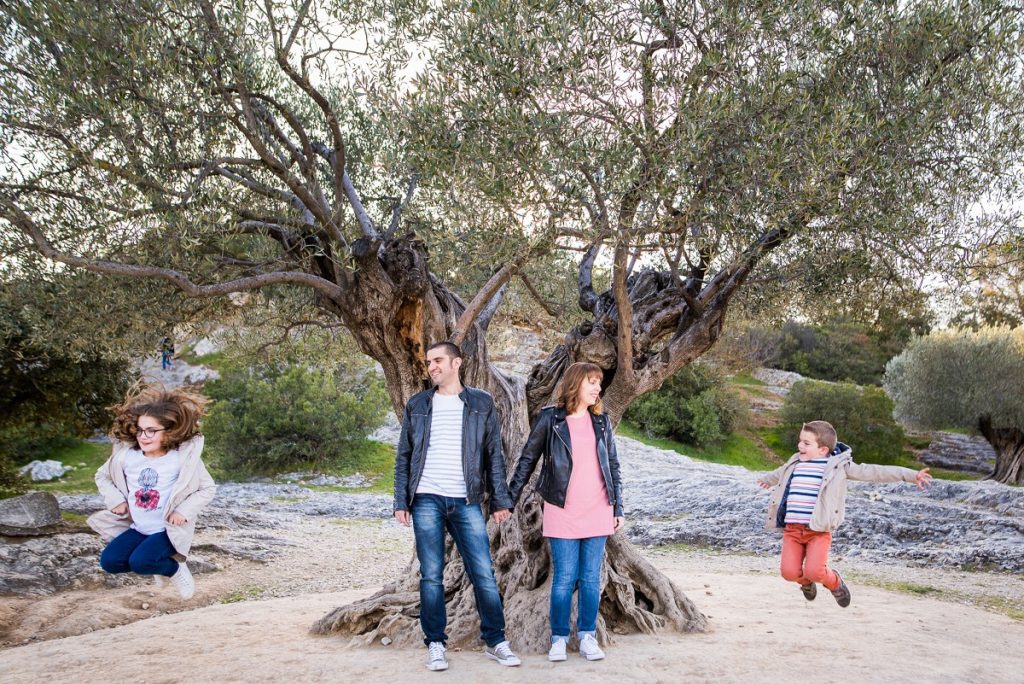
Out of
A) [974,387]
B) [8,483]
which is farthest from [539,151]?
[974,387]

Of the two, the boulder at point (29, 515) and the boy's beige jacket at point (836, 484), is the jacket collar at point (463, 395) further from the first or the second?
the boulder at point (29, 515)

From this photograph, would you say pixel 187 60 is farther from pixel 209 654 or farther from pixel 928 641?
pixel 928 641

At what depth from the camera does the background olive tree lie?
1080 inches

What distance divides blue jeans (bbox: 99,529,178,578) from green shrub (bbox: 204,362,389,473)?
70.8 feet

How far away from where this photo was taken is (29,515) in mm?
12836

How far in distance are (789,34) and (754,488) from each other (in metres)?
13.9

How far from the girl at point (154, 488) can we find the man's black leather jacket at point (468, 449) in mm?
1431

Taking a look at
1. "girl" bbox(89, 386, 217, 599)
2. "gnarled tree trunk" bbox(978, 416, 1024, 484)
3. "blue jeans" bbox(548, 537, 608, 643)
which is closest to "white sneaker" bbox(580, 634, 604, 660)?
"blue jeans" bbox(548, 537, 608, 643)

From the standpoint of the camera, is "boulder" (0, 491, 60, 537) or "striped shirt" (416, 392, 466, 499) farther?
"boulder" (0, 491, 60, 537)

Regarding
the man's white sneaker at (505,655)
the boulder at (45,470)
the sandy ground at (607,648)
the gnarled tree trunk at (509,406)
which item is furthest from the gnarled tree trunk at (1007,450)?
the boulder at (45,470)

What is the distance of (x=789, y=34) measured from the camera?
708 cm

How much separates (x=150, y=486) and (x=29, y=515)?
8.73 metres

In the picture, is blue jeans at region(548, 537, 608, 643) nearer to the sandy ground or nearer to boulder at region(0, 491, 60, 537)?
the sandy ground

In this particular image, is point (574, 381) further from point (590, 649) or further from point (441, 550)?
point (590, 649)
